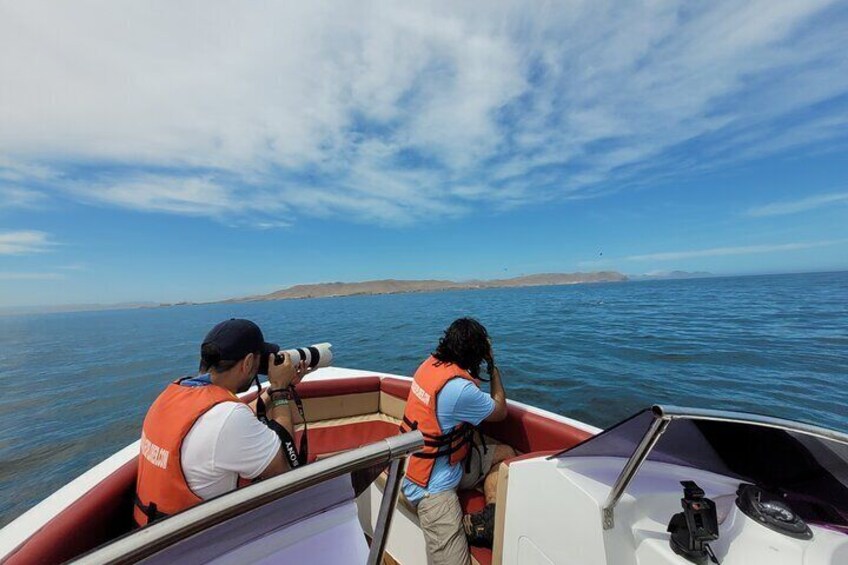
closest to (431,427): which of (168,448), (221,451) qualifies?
(221,451)

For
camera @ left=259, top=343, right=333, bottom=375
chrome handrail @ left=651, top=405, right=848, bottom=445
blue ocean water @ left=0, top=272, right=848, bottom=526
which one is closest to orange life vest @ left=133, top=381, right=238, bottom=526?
camera @ left=259, top=343, right=333, bottom=375

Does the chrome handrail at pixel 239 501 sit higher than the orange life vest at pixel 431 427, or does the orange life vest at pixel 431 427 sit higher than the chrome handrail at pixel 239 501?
the chrome handrail at pixel 239 501

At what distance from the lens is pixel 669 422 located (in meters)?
1.19

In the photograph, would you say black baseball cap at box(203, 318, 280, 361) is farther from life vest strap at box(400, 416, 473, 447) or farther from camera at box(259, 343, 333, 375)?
life vest strap at box(400, 416, 473, 447)

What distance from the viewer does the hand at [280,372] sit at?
1.94m

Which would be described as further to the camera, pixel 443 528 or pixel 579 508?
pixel 443 528

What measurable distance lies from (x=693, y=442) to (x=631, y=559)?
1.93ft

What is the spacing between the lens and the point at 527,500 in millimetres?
1801

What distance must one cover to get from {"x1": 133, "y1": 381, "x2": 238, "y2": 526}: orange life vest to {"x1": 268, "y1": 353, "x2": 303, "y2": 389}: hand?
41 cm

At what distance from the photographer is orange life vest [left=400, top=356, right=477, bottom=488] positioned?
92.0 inches

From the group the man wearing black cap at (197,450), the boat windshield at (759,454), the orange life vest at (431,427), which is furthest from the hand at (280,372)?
the boat windshield at (759,454)

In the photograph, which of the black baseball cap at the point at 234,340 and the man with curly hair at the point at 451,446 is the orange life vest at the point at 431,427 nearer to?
the man with curly hair at the point at 451,446

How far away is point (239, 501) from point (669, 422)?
1.26 m

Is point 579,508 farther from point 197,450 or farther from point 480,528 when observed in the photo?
point 197,450
